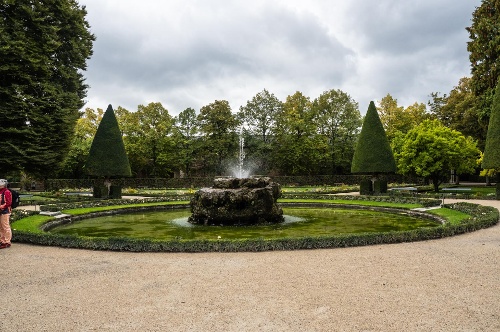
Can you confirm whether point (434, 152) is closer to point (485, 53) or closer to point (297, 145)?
point (485, 53)

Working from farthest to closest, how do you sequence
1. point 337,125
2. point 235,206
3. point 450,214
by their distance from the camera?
point 337,125 → point 450,214 → point 235,206

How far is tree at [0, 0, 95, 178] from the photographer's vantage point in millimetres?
25531

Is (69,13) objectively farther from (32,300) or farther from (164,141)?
(32,300)

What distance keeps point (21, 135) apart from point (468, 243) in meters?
27.1

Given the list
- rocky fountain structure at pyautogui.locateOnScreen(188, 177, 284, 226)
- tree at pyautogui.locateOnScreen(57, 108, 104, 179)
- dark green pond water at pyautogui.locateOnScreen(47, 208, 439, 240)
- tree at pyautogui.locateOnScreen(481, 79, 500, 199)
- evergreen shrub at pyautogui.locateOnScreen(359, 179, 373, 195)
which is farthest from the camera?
tree at pyautogui.locateOnScreen(57, 108, 104, 179)

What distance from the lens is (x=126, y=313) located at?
5406 mm

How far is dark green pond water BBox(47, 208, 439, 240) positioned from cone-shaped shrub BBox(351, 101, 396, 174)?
1188 cm

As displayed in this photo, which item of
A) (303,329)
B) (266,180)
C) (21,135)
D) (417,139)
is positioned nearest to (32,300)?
(303,329)

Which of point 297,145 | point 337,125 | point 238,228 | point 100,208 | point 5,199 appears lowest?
point 238,228

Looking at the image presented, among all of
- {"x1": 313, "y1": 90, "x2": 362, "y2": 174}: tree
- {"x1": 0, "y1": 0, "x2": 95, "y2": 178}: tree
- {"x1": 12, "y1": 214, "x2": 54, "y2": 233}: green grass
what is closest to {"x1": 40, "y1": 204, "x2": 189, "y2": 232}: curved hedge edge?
{"x1": 12, "y1": 214, "x2": 54, "y2": 233}: green grass

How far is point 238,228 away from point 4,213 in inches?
309

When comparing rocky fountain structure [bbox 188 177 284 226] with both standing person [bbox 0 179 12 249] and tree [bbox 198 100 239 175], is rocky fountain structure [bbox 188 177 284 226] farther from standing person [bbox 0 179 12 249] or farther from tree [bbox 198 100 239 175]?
tree [bbox 198 100 239 175]

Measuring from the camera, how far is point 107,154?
29.6 metres

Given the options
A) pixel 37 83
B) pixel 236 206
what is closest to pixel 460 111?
pixel 236 206
